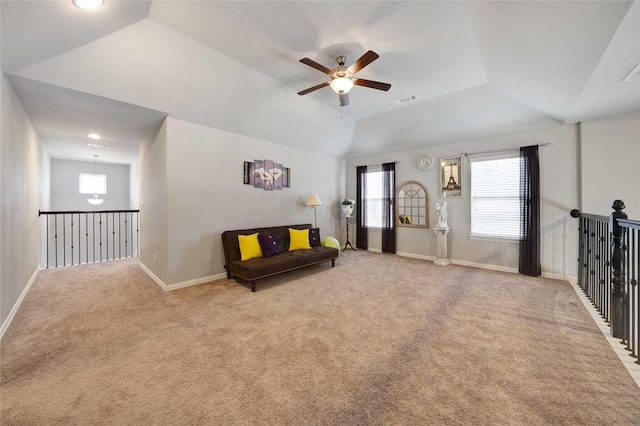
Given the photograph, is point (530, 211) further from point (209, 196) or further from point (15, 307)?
point (15, 307)

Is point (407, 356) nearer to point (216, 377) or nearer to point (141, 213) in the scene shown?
point (216, 377)

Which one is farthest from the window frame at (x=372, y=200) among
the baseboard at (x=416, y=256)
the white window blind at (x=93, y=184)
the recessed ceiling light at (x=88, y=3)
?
the white window blind at (x=93, y=184)

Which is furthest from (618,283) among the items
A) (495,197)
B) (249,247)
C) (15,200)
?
(15,200)

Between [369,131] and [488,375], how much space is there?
→ 4915 mm

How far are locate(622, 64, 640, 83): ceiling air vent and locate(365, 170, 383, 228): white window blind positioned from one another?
4.15 m

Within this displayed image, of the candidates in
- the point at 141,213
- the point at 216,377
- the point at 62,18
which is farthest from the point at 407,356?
the point at 141,213

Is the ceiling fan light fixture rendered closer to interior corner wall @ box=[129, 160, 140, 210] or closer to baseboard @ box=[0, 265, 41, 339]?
baseboard @ box=[0, 265, 41, 339]

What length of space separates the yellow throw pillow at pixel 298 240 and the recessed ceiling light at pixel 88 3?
3752mm

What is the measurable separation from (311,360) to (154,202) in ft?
12.3

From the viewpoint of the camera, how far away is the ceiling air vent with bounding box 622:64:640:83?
2.32 meters

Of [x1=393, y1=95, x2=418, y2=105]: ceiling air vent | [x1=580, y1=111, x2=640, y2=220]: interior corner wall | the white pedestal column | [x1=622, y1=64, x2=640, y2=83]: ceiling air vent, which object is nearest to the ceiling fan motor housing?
[x1=393, y1=95, x2=418, y2=105]: ceiling air vent

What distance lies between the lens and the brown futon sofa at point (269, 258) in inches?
141

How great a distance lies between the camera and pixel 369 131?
5.61 metres

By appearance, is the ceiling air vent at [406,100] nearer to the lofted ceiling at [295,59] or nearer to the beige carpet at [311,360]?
the lofted ceiling at [295,59]
